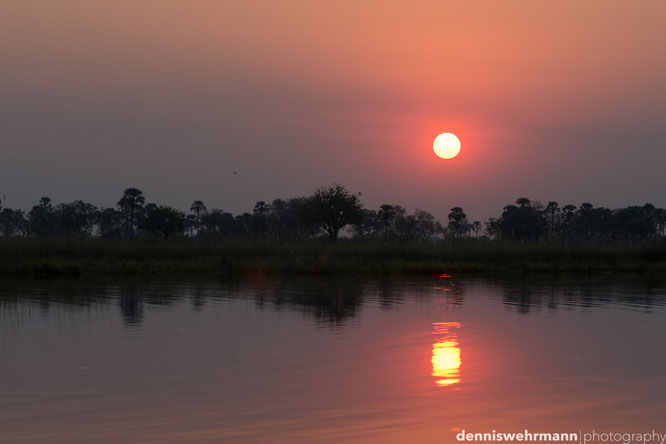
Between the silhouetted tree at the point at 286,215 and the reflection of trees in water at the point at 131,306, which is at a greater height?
the silhouetted tree at the point at 286,215

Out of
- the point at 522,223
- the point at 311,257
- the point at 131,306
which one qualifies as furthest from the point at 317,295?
the point at 522,223

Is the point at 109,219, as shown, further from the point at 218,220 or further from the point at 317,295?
the point at 317,295

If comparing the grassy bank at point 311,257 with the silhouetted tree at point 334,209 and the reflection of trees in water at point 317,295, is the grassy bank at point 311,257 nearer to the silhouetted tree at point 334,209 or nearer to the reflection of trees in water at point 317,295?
the reflection of trees in water at point 317,295

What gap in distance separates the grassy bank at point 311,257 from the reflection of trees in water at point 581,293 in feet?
24.4

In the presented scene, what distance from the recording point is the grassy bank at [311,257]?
34750mm

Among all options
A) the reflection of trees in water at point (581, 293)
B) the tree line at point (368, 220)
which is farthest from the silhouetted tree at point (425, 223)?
the reflection of trees in water at point (581, 293)

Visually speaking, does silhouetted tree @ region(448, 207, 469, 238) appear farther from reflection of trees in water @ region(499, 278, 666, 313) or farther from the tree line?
reflection of trees in water @ region(499, 278, 666, 313)

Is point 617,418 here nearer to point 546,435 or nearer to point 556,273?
point 546,435

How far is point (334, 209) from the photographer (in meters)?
74.6

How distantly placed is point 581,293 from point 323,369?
15.6 meters

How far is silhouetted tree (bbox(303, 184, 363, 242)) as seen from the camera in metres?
74.6

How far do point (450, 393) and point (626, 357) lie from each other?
13.0 ft

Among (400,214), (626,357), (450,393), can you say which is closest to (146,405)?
(450,393)

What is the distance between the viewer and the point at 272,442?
6.97 meters
